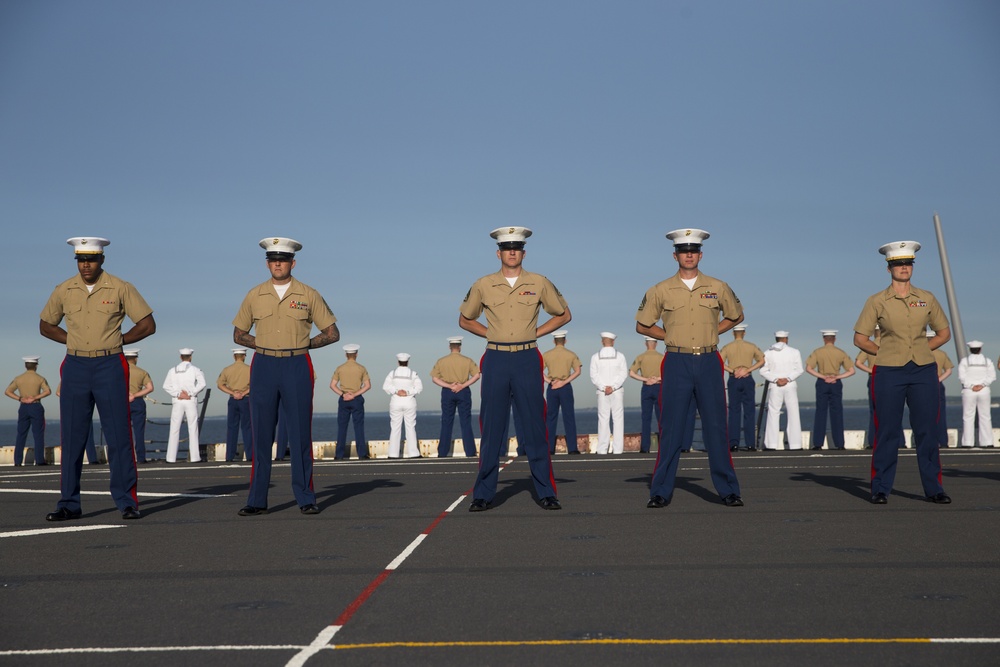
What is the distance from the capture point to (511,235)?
31.9ft

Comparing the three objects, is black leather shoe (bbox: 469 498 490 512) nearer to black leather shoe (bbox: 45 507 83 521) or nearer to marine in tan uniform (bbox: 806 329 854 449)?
black leather shoe (bbox: 45 507 83 521)

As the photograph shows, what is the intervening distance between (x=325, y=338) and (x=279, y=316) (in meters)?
0.47

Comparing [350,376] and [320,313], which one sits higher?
[350,376]

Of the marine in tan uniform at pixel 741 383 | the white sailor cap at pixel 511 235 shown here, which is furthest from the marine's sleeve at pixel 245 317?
the marine in tan uniform at pixel 741 383

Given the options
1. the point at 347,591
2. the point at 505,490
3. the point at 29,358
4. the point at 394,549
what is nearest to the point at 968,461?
the point at 505,490

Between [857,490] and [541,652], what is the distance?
7.54 m

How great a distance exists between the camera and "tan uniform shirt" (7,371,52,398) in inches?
898

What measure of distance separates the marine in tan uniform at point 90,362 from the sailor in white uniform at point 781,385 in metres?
15.0

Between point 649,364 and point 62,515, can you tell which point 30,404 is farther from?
point 62,515

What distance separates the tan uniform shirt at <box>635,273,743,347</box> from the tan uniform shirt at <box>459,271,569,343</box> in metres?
0.95

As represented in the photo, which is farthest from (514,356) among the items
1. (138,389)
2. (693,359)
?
(138,389)

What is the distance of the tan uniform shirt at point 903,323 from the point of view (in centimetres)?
997

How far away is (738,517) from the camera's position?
8.66 metres

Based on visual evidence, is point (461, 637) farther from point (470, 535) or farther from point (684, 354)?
point (684, 354)
